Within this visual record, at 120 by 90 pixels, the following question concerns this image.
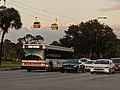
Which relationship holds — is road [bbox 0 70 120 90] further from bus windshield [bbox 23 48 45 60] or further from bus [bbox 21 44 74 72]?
bus windshield [bbox 23 48 45 60]

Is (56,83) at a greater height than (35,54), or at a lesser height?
lesser

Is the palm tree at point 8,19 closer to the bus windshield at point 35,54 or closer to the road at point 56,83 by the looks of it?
the bus windshield at point 35,54

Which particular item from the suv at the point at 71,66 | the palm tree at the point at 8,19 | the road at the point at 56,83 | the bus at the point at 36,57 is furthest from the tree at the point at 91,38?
the road at the point at 56,83

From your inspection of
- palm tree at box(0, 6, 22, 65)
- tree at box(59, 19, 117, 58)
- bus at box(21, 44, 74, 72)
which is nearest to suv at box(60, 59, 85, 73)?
bus at box(21, 44, 74, 72)

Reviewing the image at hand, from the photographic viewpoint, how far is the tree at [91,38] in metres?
107

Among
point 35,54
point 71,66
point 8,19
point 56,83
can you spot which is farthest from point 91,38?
point 56,83

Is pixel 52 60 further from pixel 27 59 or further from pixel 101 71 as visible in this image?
pixel 101 71

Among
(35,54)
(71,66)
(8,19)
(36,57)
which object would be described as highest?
(8,19)

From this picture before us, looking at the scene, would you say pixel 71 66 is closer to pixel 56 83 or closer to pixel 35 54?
pixel 35 54

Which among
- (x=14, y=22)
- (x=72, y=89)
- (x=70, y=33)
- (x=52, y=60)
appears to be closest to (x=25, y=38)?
(x=70, y=33)

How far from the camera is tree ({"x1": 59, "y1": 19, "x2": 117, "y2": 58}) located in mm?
106625

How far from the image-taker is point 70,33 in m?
114

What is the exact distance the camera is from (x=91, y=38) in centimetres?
10675

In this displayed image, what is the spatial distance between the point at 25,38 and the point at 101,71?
395 feet
